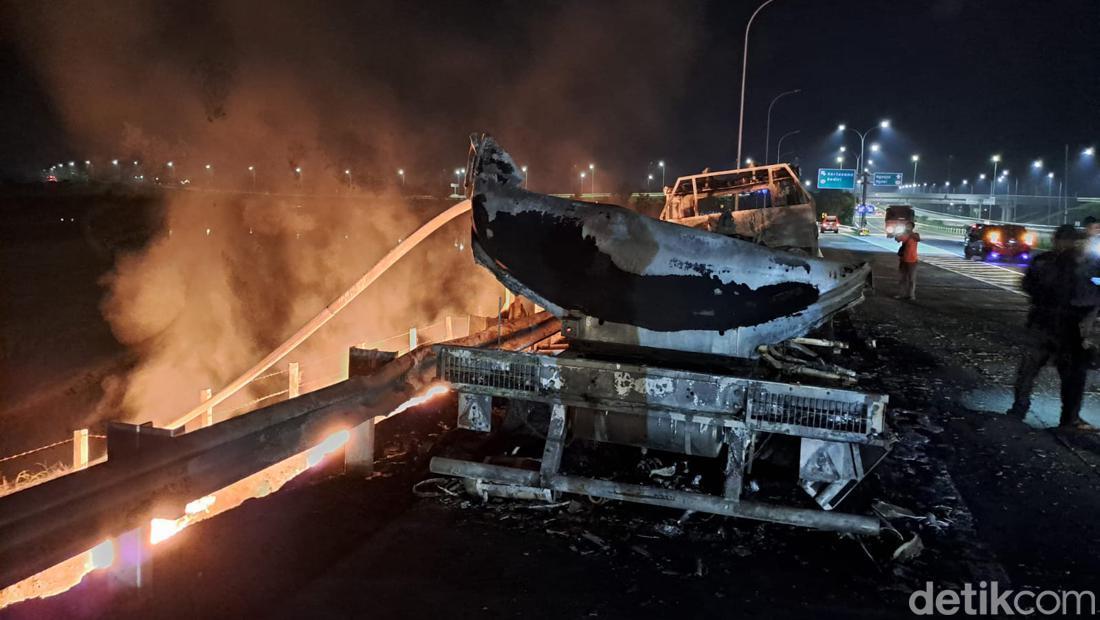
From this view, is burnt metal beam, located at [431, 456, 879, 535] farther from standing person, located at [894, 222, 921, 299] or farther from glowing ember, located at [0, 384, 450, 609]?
standing person, located at [894, 222, 921, 299]

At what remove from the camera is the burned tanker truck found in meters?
3.50

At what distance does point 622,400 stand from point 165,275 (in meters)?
24.9

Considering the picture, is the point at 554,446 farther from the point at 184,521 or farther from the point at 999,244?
the point at 999,244

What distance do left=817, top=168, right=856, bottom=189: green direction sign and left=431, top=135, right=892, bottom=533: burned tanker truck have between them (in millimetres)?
52342

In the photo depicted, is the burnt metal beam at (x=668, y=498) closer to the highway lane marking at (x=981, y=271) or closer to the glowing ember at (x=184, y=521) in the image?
the glowing ember at (x=184, y=521)

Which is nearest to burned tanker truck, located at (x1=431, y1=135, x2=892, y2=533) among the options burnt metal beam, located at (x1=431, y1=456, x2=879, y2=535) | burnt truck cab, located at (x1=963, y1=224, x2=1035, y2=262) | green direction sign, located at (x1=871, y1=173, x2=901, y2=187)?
burnt metal beam, located at (x1=431, y1=456, x2=879, y2=535)

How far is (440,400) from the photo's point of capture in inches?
237

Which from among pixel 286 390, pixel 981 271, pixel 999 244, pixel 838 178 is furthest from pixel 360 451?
pixel 838 178

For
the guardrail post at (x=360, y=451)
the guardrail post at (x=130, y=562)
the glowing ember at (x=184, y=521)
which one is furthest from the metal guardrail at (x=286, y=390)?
the guardrail post at (x=130, y=562)

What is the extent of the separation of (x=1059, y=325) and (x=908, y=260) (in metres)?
8.23

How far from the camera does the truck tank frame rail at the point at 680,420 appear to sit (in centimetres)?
342

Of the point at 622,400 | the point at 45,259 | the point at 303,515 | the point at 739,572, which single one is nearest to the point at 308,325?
the point at 303,515

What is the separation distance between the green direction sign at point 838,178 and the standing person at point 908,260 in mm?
41033

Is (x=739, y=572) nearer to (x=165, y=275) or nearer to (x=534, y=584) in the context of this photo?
(x=534, y=584)
